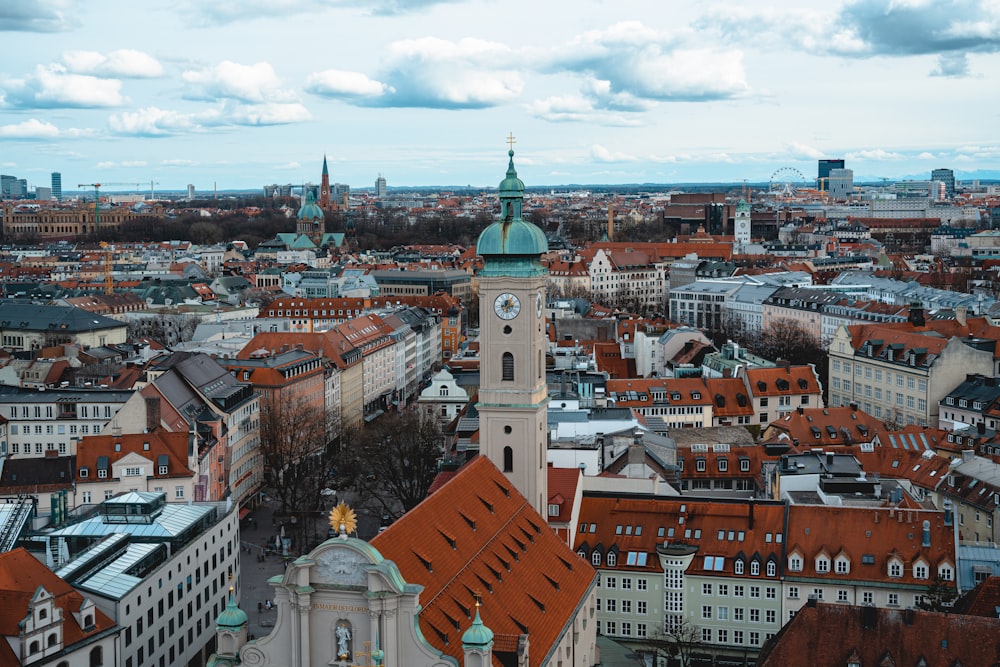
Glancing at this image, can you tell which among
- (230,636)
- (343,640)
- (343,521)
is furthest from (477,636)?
(230,636)

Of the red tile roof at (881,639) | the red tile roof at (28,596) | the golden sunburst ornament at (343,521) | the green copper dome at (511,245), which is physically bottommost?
the red tile roof at (881,639)

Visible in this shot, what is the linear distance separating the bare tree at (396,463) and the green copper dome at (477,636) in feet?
152

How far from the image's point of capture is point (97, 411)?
93.8 m

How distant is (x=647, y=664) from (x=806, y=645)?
46.3 ft

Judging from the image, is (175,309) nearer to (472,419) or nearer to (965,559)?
(472,419)

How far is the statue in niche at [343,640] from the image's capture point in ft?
128

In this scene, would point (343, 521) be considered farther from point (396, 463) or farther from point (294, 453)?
point (294, 453)

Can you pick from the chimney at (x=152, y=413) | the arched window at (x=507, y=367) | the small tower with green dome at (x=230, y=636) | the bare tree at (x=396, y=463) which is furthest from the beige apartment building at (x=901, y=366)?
the small tower with green dome at (x=230, y=636)

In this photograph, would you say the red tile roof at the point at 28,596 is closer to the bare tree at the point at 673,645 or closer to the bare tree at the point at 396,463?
the bare tree at the point at 673,645

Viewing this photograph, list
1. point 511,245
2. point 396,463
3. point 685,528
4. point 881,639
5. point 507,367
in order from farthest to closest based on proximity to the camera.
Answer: point 396,463 < point 685,528 < point 507,367 < point 511,245 < point 881,639

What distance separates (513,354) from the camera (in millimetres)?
60031

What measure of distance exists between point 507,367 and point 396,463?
37.4 metres

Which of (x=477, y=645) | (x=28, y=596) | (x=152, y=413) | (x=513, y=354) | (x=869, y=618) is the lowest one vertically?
(x=869, y=618)

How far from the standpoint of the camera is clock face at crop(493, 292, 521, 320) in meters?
60.0
